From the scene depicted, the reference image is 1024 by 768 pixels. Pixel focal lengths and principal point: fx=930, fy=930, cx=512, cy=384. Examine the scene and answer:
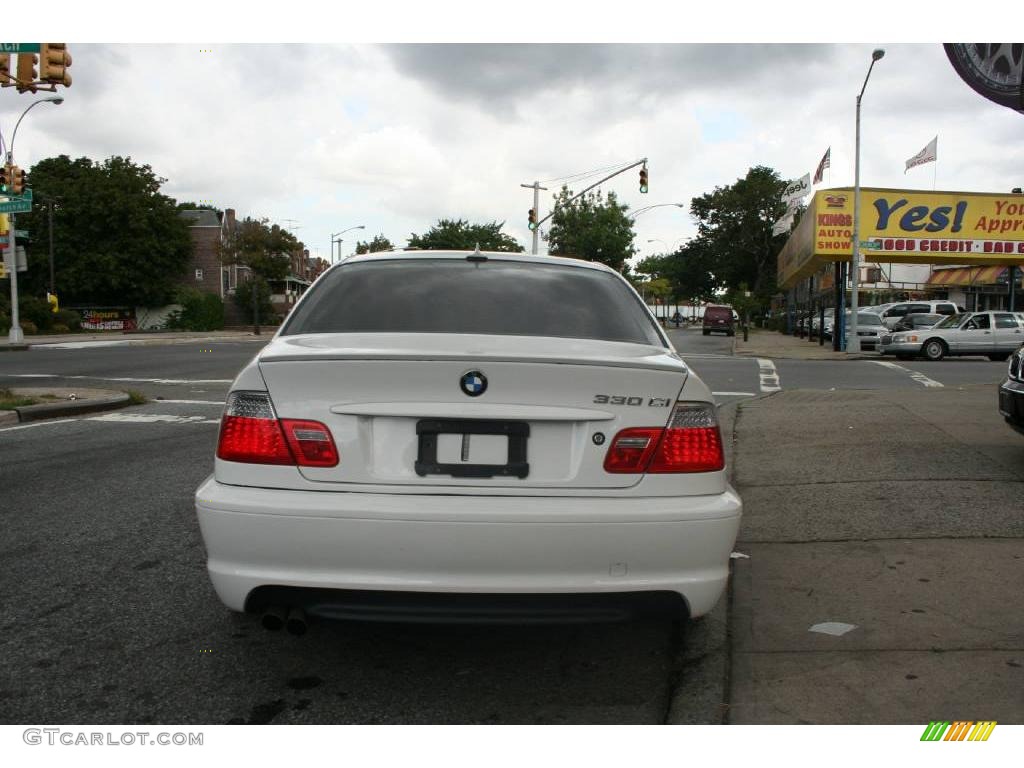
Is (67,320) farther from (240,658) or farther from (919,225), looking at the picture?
(240,658)

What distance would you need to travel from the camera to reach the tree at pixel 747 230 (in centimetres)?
8206

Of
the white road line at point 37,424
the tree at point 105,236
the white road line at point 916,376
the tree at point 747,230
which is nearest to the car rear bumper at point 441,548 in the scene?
the white road line at point 37,424

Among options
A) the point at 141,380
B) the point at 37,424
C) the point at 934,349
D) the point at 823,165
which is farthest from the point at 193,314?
the point at 37,424

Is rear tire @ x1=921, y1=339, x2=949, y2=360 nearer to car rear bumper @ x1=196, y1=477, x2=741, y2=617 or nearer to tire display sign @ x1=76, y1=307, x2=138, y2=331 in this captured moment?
car rear bumper @ x1=196, y1=477, x2=741, y2=617

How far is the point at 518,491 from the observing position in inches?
118

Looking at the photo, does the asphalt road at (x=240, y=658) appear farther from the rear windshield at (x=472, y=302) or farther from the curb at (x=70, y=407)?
the curb at (x=70, y=407)

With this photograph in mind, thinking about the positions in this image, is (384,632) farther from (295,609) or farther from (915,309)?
(915,309)

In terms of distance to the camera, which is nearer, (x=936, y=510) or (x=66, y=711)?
(x=66, y=711)

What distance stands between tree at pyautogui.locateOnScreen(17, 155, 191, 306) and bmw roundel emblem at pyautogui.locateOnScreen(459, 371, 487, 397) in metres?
61.6

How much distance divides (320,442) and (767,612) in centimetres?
218

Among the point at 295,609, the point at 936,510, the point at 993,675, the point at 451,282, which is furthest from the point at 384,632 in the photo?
the point at 936,510

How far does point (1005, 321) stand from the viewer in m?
25.9

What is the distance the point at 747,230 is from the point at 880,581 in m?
82.6

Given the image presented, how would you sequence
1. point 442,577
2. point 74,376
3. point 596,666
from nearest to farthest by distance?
point 442,577
point 596,666
point 74,376
